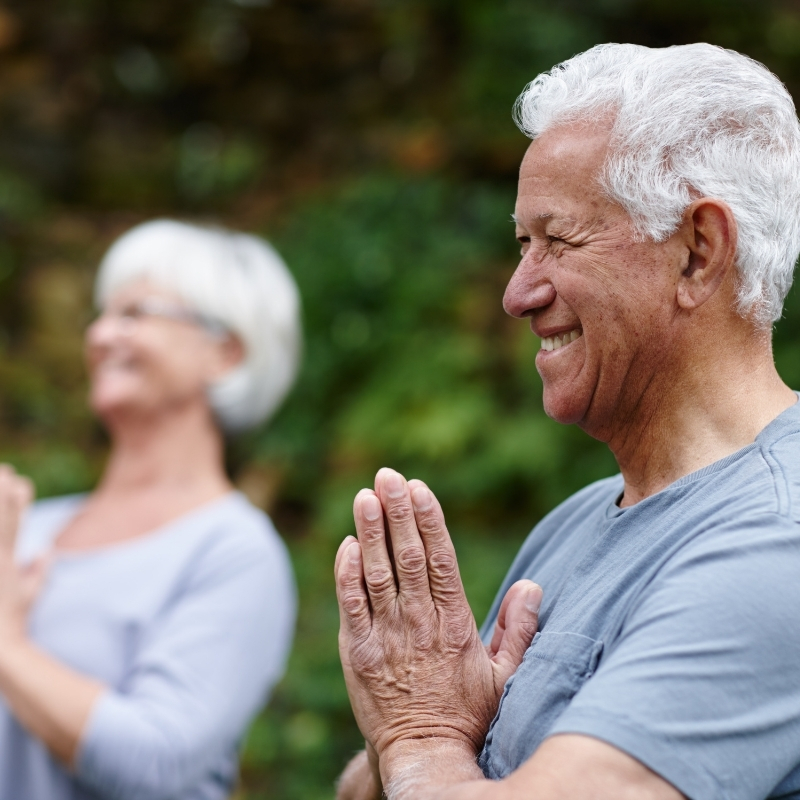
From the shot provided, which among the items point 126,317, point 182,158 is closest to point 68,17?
point 182,158

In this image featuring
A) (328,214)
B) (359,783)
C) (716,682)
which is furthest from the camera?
(328,214)

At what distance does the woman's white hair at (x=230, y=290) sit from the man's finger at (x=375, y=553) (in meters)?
1.62

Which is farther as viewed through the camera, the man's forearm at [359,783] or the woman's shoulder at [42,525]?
the woman's shoulder at [42,525]

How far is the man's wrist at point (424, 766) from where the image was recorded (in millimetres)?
1230

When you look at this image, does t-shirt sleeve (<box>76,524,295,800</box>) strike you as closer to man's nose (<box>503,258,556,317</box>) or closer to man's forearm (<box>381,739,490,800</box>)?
man's forearm (<box>381,739,490,800</box>)

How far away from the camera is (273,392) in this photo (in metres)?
2.99

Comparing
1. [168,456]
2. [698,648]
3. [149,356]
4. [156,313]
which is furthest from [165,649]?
[698,648]

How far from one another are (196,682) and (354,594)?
42.2 inches

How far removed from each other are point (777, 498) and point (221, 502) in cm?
175

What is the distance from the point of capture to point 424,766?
1.27m

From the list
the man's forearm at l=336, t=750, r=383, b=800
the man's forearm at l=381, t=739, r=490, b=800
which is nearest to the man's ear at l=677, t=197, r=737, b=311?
the man's forearm at l=381, t=739, r=490, b=800

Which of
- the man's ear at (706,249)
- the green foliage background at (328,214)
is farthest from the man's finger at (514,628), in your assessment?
the green foliage background at (328,214)

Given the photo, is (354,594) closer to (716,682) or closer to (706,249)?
(716,682)

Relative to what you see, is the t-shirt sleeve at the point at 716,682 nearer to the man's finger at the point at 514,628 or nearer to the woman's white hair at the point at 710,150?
the man's finger at the point at 514,628
